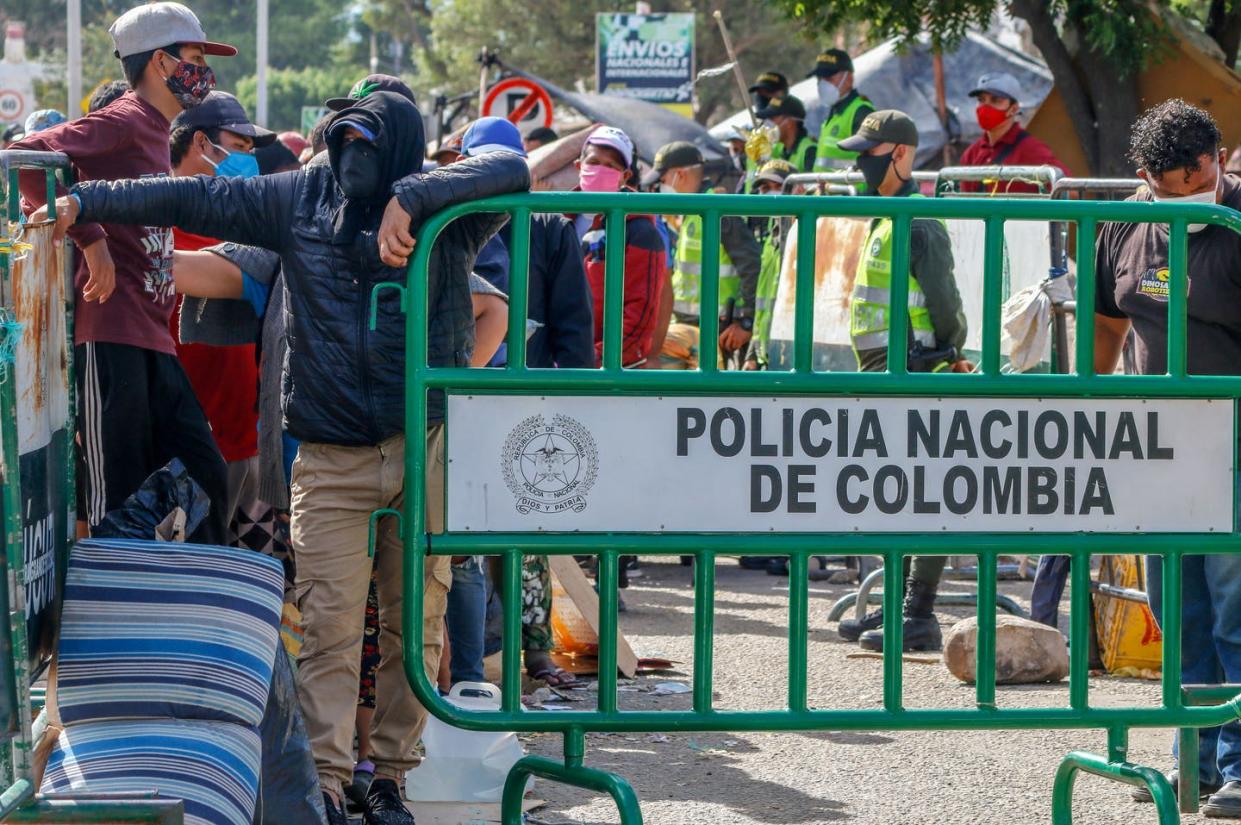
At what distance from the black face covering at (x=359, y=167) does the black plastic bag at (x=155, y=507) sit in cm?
100

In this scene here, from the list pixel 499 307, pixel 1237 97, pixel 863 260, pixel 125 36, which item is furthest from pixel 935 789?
pixel 1237 97

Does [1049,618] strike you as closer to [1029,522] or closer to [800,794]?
[800,794]

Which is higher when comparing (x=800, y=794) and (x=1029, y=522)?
(x=1029, y=522)

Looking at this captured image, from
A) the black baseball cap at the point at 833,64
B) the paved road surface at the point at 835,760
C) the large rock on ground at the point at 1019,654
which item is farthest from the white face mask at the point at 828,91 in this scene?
the large rock on ground at the point at 1019,654

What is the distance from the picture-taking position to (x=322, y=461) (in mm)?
4777

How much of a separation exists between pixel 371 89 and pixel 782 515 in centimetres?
171

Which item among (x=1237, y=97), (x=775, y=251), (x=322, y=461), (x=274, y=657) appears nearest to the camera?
(x=274, y=657)

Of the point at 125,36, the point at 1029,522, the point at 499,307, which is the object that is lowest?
the point at 1029,522

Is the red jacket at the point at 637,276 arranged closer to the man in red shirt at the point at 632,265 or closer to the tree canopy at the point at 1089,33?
the man in red shirt at the point at 632,265

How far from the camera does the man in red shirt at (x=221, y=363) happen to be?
20.4 ft

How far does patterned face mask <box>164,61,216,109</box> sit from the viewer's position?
5.64 metres

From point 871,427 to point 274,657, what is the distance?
1610 millimetres

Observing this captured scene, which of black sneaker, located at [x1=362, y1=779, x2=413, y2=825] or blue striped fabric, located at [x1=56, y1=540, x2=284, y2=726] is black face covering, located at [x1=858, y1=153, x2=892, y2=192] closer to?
black sneaker, located at [x1=362, y1=779, x2=413, y2=825]

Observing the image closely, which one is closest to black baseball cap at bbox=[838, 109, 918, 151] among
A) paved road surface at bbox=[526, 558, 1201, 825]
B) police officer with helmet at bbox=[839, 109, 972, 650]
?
police officer with helmet at bbox=[839, 109, 972, 650]
